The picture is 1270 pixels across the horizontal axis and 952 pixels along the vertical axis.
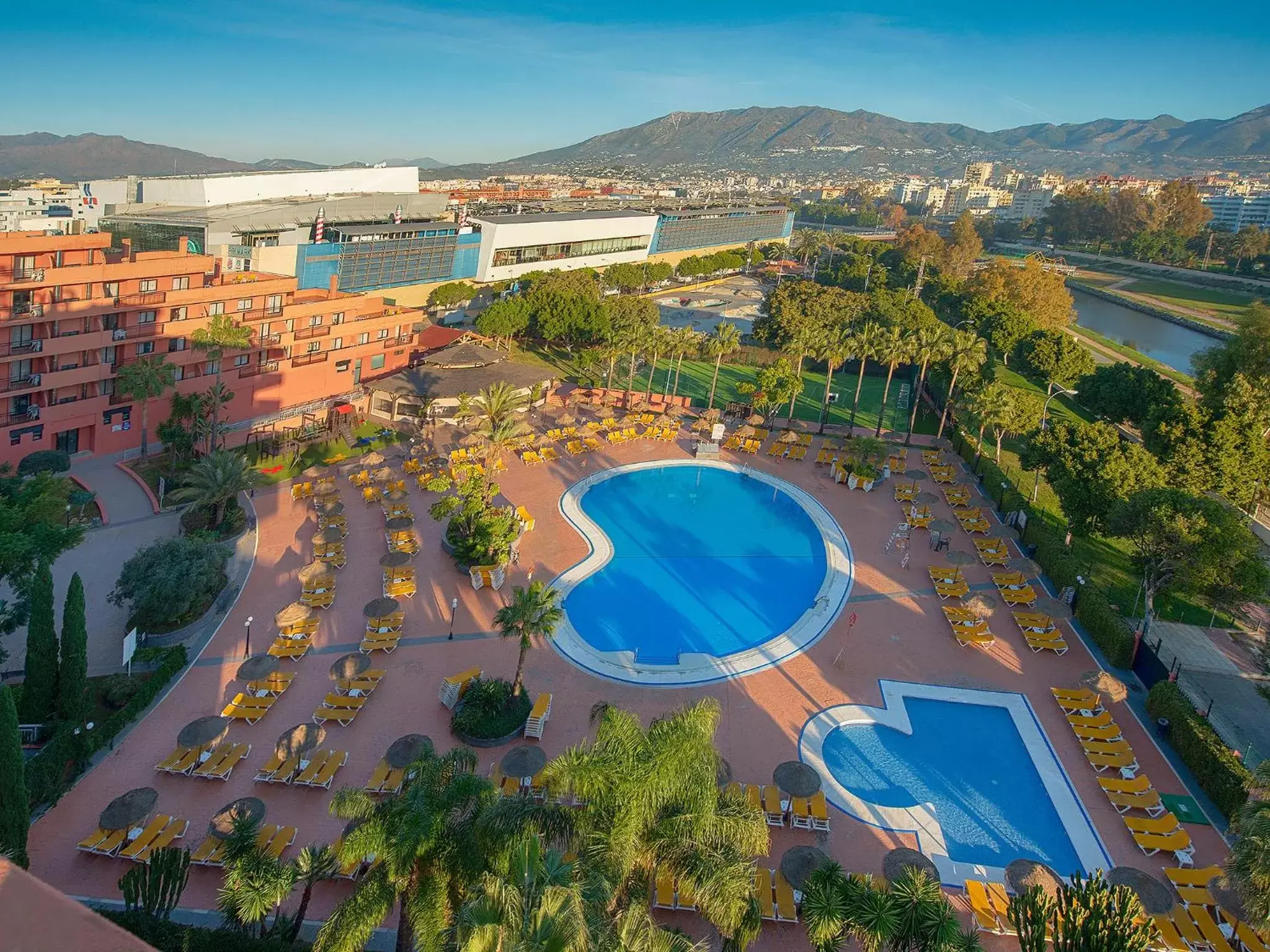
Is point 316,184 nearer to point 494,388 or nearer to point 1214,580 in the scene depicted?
point 494,388

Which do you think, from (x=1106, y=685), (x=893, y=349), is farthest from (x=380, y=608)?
(x=893, y=349)

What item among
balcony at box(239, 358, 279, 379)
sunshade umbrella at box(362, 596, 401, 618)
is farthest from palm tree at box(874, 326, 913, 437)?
balcony at box(239, 358, 279, 379)

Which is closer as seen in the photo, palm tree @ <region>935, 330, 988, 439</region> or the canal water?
palm tree @ <region>935, 330, 988, 439</region>

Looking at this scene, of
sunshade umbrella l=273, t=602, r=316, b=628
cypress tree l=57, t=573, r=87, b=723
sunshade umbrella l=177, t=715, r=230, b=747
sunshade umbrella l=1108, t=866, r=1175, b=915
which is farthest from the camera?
sunshade umbrella l=273, t=602, r=316, b=628

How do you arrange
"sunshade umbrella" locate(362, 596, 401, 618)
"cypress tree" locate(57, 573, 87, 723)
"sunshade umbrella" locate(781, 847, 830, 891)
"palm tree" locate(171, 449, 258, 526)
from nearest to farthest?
"sunshade umbrella" locate(781, 847, 830, 891), "cypress tree" locate(57, 573, 87, 723), "sunshade umbrella" locate(362, 596, 401, 618), "palm tree" locate(171, 449, 258, 526)

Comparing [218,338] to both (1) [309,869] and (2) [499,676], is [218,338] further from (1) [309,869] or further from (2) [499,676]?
(1) [309,869]

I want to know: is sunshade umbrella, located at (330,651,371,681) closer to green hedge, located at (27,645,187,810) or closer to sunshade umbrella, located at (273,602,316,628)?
sunshade umbrella, located at (273,602,316,628)

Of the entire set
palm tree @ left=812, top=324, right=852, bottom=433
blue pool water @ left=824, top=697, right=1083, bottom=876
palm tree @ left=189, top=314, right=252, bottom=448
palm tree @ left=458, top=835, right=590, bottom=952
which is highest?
palm tree @ left=812, top=324, right=852, bottom=433
